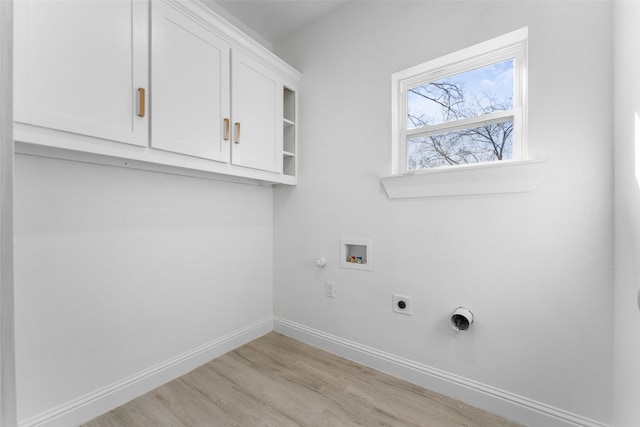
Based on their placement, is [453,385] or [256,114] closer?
[453,385]

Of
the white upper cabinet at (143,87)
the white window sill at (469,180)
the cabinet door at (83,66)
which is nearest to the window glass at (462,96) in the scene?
the white window sill at (469,180)

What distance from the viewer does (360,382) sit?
5.65ft

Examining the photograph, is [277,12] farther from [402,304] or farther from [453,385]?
[453,385]

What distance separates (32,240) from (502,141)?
7.97 ft

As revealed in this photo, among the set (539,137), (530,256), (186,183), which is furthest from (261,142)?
(530,256)

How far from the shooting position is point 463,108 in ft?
5.51

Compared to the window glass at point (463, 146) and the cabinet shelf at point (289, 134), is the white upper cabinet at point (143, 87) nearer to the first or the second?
the cabinet shelf at point (289, 134)

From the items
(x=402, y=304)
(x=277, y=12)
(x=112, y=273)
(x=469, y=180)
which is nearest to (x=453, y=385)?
(x=402, y=304)

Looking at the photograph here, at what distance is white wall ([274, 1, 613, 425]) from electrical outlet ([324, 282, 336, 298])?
44 millimetres

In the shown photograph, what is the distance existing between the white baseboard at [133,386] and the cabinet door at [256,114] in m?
1.34

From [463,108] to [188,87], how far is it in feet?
5.42

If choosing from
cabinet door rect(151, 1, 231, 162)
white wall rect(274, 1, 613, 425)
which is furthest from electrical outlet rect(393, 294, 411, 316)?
cabinet door rect(151, 1, 231, 162)

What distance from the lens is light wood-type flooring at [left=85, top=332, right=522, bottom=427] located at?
1403 millimetres

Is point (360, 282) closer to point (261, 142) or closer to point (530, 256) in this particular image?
point (530, 256)
